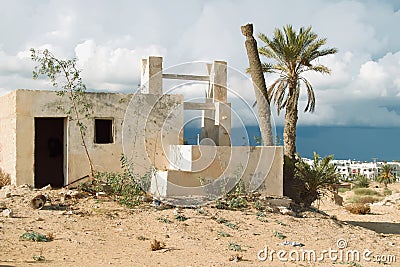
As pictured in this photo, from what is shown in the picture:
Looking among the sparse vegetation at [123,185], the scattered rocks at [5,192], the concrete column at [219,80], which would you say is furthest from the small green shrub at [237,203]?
the scattered rocks at [5,192]

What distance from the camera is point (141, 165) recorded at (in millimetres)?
16453

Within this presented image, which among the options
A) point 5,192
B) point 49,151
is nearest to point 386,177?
point 49,151


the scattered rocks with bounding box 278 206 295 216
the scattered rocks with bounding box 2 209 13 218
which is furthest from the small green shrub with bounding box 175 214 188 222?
the scattered rocks with bounding box 2 209 13 218

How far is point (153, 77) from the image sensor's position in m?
16.8

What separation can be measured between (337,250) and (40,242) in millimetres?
7412

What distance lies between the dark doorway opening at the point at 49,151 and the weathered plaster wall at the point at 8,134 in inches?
85.6

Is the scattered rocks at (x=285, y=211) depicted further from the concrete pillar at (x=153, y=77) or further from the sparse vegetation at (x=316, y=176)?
the concrete pillar at (x=153, y=77)

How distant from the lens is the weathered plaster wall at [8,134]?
51.3 ft

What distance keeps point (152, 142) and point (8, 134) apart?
16.2ft

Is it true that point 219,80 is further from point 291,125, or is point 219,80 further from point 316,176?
point 316,176

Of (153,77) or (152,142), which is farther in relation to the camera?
(153,77)

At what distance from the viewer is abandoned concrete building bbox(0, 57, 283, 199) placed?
15.2 metres

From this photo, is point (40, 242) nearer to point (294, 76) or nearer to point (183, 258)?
point (183, 258)

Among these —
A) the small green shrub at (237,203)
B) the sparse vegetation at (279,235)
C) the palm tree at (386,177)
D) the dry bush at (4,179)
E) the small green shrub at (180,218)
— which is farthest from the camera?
the palm tree at (386,177)
